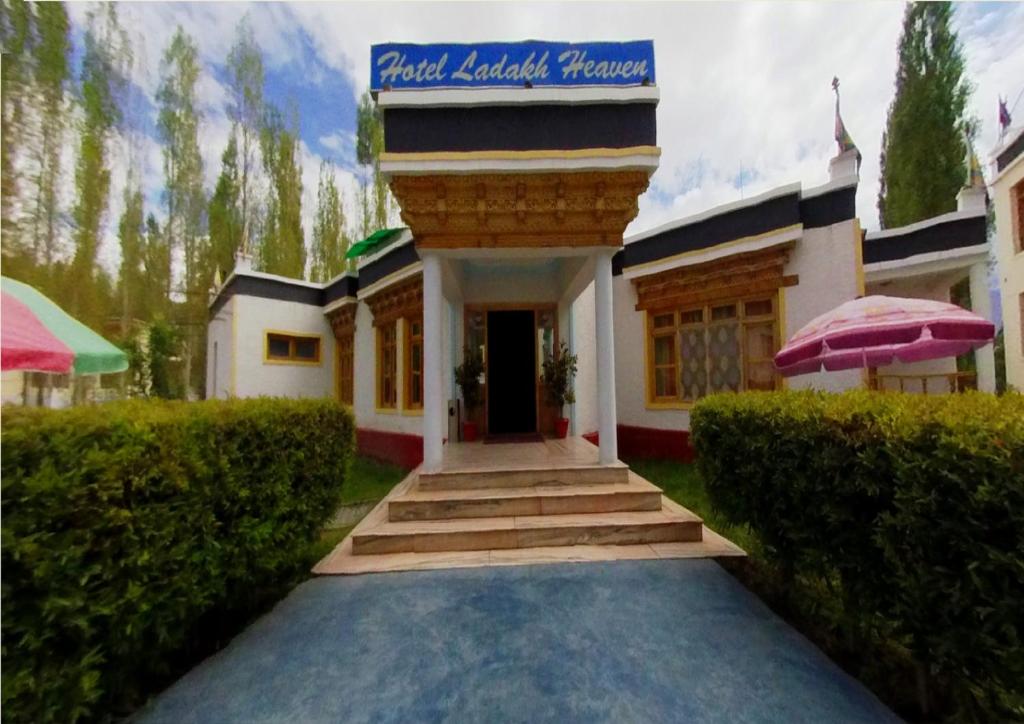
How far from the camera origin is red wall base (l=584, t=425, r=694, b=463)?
6.86 m

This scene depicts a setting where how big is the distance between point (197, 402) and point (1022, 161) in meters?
14.7

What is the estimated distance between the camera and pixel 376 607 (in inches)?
101

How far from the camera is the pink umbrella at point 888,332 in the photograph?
158 inches

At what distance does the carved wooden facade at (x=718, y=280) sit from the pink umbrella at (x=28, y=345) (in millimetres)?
7636

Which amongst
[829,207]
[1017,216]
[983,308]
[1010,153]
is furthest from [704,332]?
[1010,153]

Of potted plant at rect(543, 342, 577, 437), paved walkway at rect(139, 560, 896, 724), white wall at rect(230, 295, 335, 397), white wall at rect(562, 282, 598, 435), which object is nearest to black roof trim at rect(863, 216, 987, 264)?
white wall at rect(562, 282, 598, 435)

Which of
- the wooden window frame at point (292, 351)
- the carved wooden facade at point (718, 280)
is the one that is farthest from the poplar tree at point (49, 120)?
the carved wooden facade at point (718, 280)

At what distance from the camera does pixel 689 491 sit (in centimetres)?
496

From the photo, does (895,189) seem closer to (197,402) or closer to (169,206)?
(197,402)

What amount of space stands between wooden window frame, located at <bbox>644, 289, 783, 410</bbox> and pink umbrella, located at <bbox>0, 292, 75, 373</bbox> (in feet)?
24.8

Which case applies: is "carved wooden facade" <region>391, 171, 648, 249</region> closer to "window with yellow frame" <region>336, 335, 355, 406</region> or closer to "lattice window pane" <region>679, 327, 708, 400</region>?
"lattice window pane" <region>679, 327, 708, 400</region>

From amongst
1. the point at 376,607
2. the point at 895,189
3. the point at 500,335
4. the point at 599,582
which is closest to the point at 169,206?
the point at 500,335

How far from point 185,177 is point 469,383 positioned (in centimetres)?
1302

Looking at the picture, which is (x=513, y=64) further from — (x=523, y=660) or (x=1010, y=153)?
(x=1010, y=153)
